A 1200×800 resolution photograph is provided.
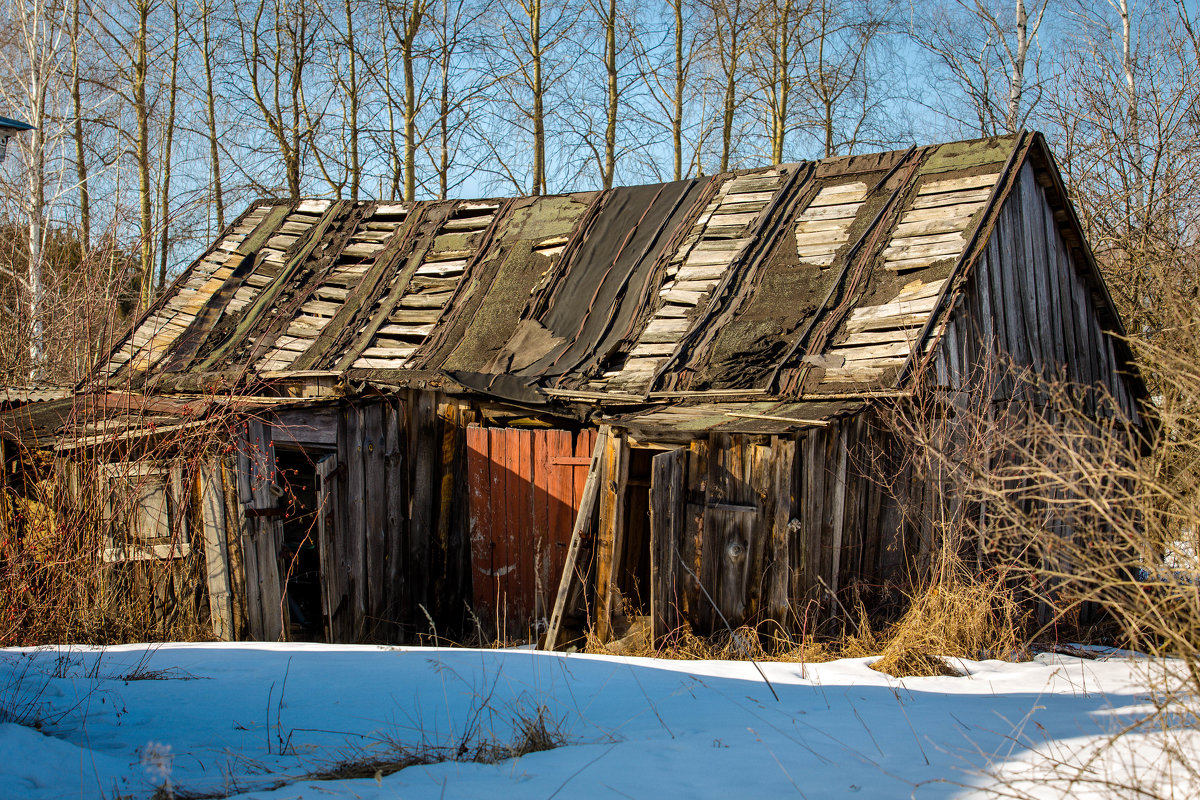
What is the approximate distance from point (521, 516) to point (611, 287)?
3.61 metres

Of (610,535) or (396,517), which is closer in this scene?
(610,535)

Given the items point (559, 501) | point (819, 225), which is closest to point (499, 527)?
point (559, 501)

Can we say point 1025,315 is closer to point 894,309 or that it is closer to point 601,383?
point 894,309

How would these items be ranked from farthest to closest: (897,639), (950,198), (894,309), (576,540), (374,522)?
(950,198) < (894,309) < (374,522) < (576,540) < (897,639)

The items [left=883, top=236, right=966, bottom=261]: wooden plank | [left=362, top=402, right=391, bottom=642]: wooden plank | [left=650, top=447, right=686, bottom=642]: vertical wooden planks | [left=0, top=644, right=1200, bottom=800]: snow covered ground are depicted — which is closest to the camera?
[left=0, top=644, right=1200, bottom=800]: snow covered ground

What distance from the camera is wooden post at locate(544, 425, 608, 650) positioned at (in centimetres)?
770

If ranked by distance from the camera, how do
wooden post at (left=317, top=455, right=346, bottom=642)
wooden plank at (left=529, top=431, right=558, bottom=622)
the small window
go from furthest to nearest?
wooden plank at (left=529, top=431, right=558, bottom=622), wooden post at (left=317, top=455, right=346, bottom=642), the small window

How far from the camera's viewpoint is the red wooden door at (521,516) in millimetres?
9070

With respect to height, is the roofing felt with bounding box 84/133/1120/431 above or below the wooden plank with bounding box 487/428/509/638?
above

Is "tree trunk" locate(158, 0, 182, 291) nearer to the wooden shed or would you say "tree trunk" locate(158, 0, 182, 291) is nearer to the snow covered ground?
the wooden shed

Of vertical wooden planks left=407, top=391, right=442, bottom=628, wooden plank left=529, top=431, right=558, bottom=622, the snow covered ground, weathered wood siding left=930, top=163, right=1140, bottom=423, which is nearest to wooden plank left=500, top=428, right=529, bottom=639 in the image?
wooden plank left=529, top=431, right=558, bottom=622

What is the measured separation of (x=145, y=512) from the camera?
805 centimetres

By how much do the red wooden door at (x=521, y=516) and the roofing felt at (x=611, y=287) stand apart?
30.5 inches

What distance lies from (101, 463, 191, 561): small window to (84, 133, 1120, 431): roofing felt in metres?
1.08
